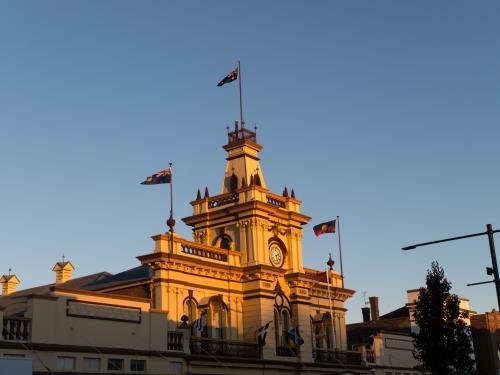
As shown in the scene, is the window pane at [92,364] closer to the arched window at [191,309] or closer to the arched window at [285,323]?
the arched window at [191,309]

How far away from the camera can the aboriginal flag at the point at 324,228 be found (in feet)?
182

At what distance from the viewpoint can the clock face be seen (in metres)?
51.6

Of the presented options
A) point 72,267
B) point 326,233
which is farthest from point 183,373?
point 72,267

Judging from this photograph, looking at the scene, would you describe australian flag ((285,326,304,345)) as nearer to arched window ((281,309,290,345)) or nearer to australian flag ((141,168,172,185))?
arched window ((281,309,290,345))

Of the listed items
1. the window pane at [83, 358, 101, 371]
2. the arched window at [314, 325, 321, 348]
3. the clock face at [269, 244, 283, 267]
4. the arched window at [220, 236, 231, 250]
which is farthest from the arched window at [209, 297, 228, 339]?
the window pane at [83, 358, 101, 371]

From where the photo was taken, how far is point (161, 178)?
47.4 meters

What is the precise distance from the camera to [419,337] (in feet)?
133

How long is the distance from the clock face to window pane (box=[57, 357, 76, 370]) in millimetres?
19593

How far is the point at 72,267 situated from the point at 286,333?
20.7 meters

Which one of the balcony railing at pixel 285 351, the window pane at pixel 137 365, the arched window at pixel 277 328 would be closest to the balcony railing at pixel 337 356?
the balcony railing at pixel 285 351

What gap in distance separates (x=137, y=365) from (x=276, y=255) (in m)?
17.2

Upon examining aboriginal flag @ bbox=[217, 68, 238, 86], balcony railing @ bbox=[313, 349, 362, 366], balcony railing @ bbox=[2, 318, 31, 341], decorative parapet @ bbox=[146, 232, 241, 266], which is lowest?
balcony railing @ bbox=[313, 349, 362, 366]

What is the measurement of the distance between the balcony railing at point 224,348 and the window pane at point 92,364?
7387 mm

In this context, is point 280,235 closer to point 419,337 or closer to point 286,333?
point 286,333
